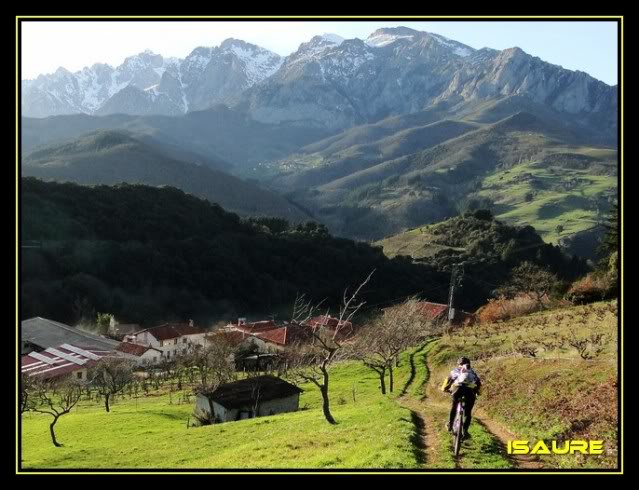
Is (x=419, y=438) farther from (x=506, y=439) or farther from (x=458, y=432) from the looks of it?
(x=458, y=432)

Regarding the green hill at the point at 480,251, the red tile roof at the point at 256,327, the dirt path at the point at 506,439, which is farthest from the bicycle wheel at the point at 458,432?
the green hill at the point at 480,251

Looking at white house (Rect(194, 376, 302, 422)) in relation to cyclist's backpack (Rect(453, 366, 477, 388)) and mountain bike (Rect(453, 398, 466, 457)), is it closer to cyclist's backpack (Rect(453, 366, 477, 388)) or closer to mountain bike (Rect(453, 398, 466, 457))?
mountain bike (Rect(453, 398, 466, 457))

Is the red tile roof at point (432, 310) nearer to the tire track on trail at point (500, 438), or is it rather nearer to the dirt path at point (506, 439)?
the tire track on trail at point (500, 438)

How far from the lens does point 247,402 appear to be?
120 feet

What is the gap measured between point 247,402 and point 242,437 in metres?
13.4

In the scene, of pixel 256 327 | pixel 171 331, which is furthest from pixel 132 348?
pixel 256 327

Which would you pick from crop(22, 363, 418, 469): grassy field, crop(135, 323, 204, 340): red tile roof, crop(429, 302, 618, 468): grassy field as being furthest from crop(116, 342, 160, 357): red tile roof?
crop(429, 302, 618, 468): grassy field

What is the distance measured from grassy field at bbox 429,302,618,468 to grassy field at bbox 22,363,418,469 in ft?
10.4

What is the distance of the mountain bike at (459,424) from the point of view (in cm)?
1277
